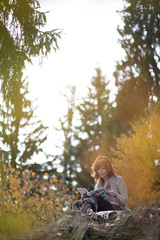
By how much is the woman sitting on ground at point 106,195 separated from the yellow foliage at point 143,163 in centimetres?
667

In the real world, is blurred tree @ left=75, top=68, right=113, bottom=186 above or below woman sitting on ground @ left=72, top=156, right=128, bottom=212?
above

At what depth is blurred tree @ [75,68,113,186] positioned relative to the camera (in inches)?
707

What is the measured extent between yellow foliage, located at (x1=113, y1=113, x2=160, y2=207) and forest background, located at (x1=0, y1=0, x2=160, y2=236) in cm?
4

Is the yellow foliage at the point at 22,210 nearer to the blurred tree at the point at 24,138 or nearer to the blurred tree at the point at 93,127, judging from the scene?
the blurred tree at the point at 24,138

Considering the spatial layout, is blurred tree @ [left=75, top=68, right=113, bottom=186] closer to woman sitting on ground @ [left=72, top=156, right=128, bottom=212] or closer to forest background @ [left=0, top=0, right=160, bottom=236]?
forest background @ [left=0, top=0, right=160, bottom=236]

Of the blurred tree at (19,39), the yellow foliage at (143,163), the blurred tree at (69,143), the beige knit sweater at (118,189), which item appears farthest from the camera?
the blurred tree at (69,143)

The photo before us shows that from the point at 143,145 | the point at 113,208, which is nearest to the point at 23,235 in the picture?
the point at 113,208

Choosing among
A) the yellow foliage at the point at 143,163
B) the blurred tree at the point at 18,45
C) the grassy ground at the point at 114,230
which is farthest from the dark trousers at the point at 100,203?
the yellow foliage at the point at 143,163

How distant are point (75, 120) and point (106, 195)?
1419 centimetres

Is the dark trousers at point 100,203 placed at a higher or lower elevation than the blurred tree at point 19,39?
lower

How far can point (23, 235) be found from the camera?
10.7 feet

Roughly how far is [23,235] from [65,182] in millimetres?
13742

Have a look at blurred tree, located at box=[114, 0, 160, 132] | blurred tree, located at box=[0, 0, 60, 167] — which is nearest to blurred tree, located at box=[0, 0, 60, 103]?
blurred tree, located at box=[0, 0, 60, 167]

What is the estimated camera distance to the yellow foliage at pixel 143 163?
38.1 feet
